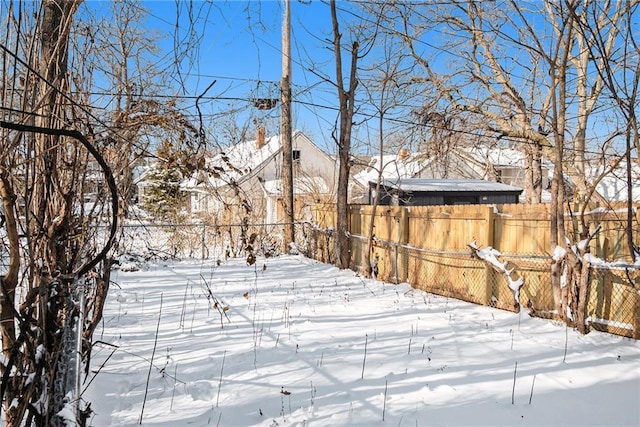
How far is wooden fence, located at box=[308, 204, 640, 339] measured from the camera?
4.75 meters

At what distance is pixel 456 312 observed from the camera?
19.4ft

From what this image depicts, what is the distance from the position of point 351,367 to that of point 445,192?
1021 cm

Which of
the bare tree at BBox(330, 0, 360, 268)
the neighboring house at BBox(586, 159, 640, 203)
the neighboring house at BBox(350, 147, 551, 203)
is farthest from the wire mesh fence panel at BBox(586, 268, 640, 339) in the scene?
the neighboring house at BBox(350, 147, 551, 203)

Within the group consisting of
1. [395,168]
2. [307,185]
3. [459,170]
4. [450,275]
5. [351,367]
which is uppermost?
[459,170]

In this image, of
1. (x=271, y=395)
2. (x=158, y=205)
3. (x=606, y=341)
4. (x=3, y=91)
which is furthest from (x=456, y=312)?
(x=158, y=205)

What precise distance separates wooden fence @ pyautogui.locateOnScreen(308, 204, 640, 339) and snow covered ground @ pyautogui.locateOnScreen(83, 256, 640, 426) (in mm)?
283

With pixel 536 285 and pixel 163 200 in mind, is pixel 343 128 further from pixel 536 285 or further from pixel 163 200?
pixel 163 200

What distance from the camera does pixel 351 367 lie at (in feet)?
12.6

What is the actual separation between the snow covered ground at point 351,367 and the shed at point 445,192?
650 cm

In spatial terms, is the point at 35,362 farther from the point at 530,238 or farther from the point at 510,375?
the point at 530,238

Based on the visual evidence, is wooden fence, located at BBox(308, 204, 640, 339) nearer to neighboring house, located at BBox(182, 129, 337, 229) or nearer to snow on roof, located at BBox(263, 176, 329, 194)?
neighboring house, located at BBox(182, 129, 337, 229)

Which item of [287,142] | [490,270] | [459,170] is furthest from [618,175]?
[459,170]

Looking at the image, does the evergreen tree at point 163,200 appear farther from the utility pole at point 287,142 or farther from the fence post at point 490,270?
the fence post at point 490,270

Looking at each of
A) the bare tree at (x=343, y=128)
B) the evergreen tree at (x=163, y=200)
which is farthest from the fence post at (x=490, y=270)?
the evergreen tree at (x=163, y=200)
